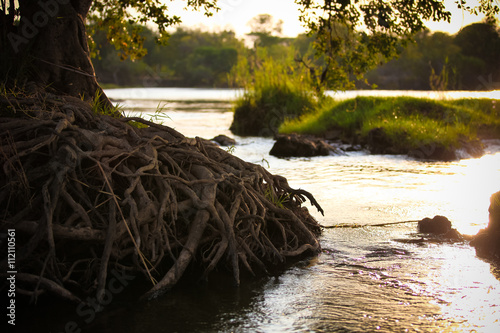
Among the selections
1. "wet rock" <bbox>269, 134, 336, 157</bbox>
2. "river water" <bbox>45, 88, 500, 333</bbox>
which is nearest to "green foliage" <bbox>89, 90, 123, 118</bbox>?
"river water" <bbox>45, 88, 500, 333</bbox>

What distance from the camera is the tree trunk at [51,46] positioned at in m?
8.20

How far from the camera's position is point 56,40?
8375 millimetres

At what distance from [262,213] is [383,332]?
2.40 metres

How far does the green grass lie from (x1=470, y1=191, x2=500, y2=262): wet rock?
11409mm

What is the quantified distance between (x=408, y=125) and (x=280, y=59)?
11.0m

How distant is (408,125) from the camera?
20.4 metres

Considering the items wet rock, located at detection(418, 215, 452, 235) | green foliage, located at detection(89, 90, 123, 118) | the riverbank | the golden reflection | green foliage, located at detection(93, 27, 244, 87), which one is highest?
green foliage, located at detection(93, 27, 244, 87)

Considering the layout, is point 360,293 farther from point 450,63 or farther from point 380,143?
point 450,63

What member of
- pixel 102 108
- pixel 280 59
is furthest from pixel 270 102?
pixel 102 108

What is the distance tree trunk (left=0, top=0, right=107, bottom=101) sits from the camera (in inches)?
323

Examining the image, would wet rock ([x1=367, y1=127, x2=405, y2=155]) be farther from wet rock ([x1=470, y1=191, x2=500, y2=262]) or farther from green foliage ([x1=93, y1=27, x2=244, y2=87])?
green foliage ([x1=93, y1=27, x2=244, y2=87])

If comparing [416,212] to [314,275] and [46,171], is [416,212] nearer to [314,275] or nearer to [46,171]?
[314,275]

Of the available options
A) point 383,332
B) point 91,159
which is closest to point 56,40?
point 91,159

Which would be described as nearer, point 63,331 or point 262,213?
point 63,331
